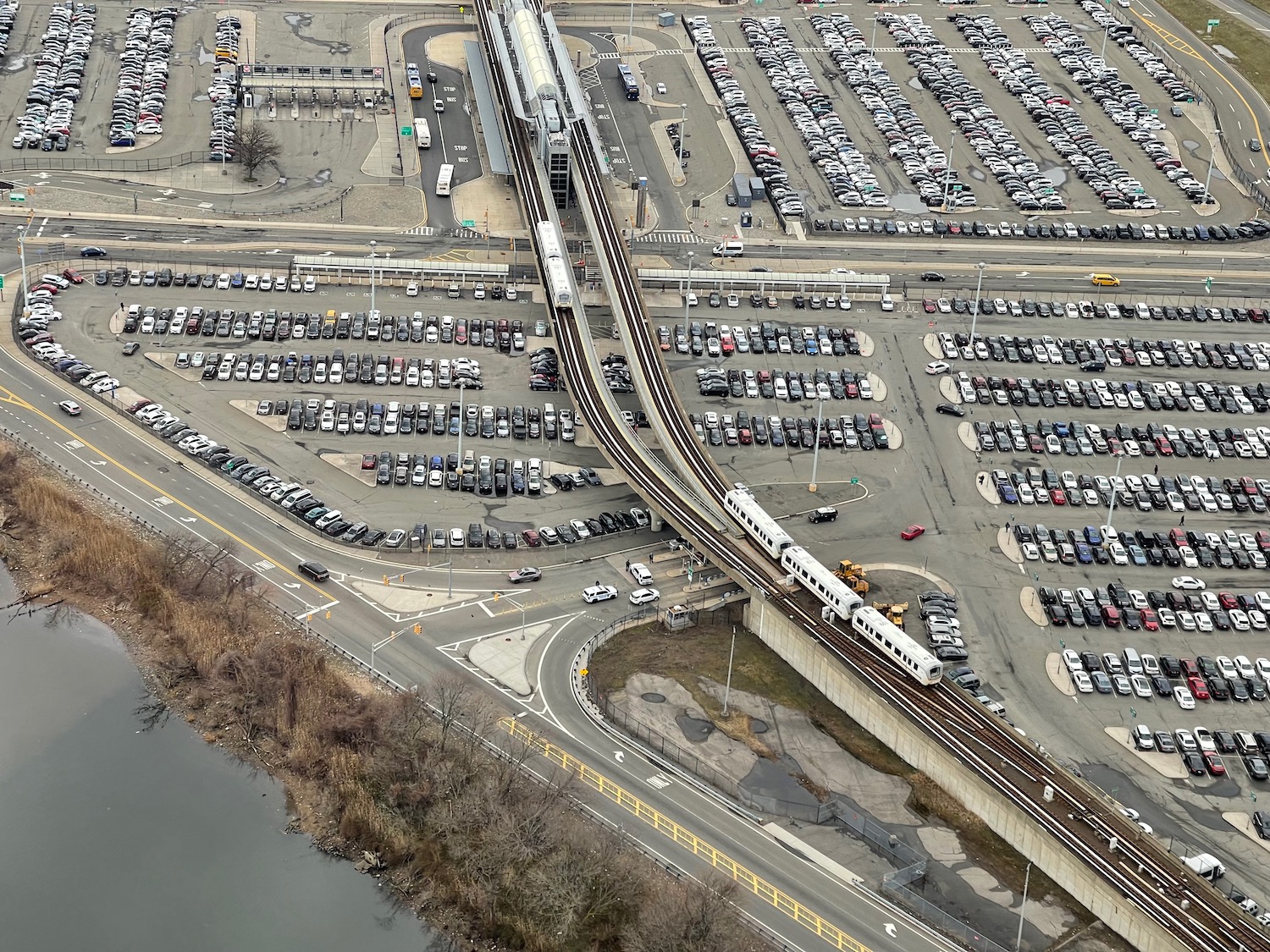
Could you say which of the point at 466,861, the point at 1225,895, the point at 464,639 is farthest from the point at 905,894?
the point at 464,639

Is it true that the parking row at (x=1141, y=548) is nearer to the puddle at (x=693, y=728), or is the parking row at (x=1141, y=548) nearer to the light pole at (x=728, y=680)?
the light pole at (x=728, y=680)

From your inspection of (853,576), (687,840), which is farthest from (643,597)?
(687,840)

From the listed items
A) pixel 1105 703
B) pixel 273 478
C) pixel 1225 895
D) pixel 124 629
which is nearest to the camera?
pixel 1225 895

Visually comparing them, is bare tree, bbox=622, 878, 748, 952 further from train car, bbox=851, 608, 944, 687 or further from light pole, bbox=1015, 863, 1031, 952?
train car, bbox=851, 608, 944, 687

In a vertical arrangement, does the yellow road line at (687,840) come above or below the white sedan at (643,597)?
above

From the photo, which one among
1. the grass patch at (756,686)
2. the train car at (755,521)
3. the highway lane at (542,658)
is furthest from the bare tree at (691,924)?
the train car at (755,521)

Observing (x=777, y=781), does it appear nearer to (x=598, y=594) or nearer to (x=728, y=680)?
(x=728, y=680)

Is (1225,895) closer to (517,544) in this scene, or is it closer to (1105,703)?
(1105,703)
